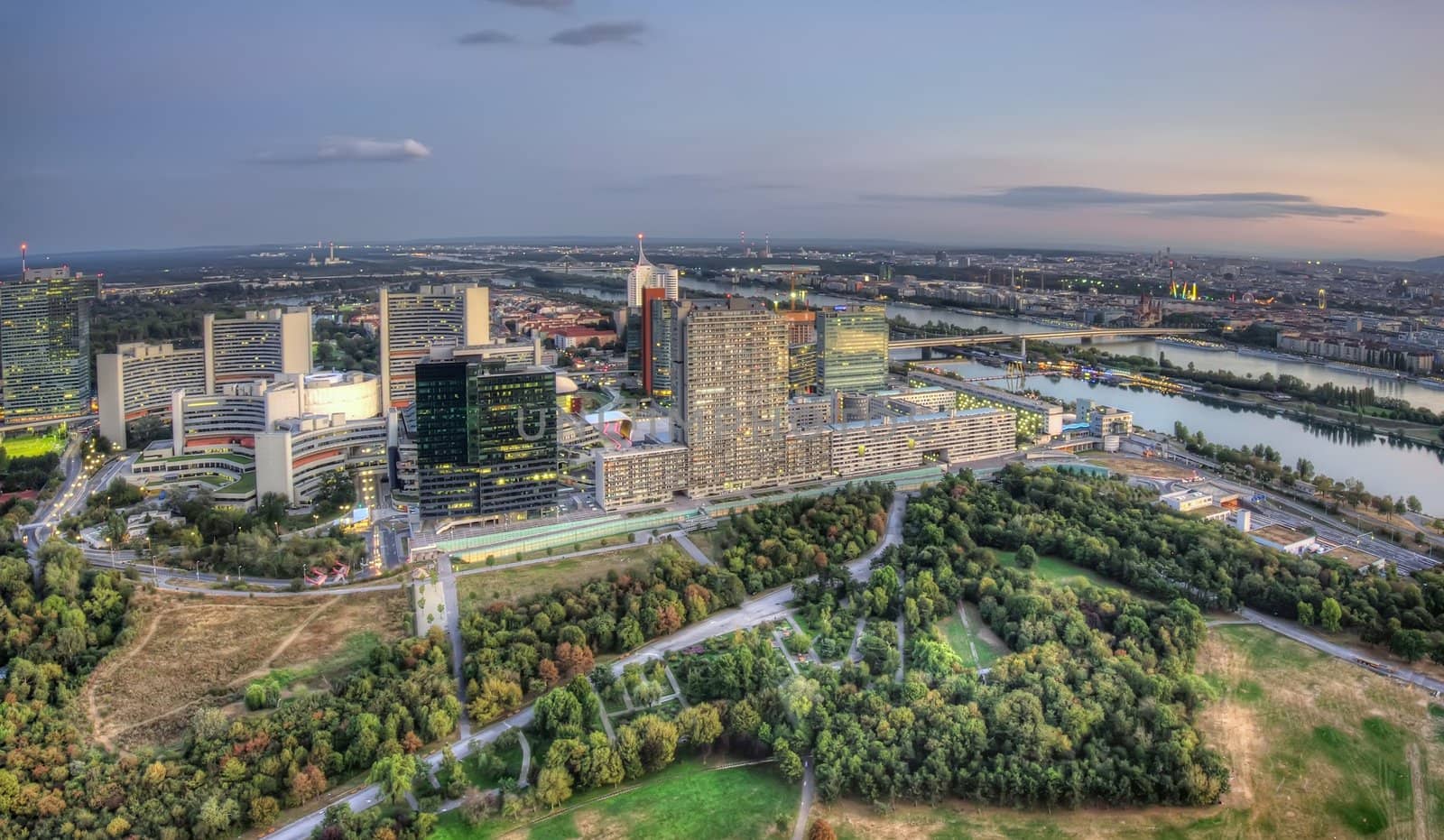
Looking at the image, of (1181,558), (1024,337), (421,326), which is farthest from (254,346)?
(1024,337)

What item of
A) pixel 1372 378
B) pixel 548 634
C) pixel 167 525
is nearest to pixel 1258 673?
pixel 548 634

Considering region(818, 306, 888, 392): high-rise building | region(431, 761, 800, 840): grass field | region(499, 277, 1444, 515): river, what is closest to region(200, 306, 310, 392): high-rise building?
region(818, 306, 888, 392): high-rise building

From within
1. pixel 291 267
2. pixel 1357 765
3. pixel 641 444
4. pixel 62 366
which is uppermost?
pixel 291 267

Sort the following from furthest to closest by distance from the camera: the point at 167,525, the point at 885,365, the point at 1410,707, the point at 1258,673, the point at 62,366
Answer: the point at 885,365 → the point at 62,366 → the point at 167,525 → the point at 1258,673 → the point at 1410,707

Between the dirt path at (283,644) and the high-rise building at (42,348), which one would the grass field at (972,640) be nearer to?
the dirt path at (283,644)

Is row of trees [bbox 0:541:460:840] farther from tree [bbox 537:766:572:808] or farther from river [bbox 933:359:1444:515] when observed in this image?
river [bbox 933:359:1444:515]

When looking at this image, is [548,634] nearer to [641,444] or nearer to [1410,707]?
[641,444]
